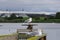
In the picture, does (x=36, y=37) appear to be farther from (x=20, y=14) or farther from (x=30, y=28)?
(x=20, y=14)

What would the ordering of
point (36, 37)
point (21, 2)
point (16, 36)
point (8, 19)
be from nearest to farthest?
point (16, 36)
point (36, 37)
point (8, 19)
point (21, 2)

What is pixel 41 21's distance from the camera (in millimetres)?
6996

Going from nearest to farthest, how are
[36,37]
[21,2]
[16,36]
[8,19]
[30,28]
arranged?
[16,36], [36,37], [30,28], [8,19], [21,2]

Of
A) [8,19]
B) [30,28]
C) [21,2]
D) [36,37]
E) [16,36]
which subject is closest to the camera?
[16,36]

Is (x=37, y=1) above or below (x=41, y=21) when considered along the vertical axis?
above

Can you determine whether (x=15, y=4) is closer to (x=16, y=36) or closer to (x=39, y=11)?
(x=39, y=11)

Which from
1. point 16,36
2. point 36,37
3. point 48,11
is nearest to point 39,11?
point 48,11

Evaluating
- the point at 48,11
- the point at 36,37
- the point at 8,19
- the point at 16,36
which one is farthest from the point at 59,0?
the point at 16,36

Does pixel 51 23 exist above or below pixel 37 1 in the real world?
below

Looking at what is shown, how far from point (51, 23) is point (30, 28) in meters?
2.36

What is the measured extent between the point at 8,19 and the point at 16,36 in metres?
3.32

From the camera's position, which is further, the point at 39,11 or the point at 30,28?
the point at 39,11

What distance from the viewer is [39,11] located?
7523 millimetres

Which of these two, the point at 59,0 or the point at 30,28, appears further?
the point at 59,0
